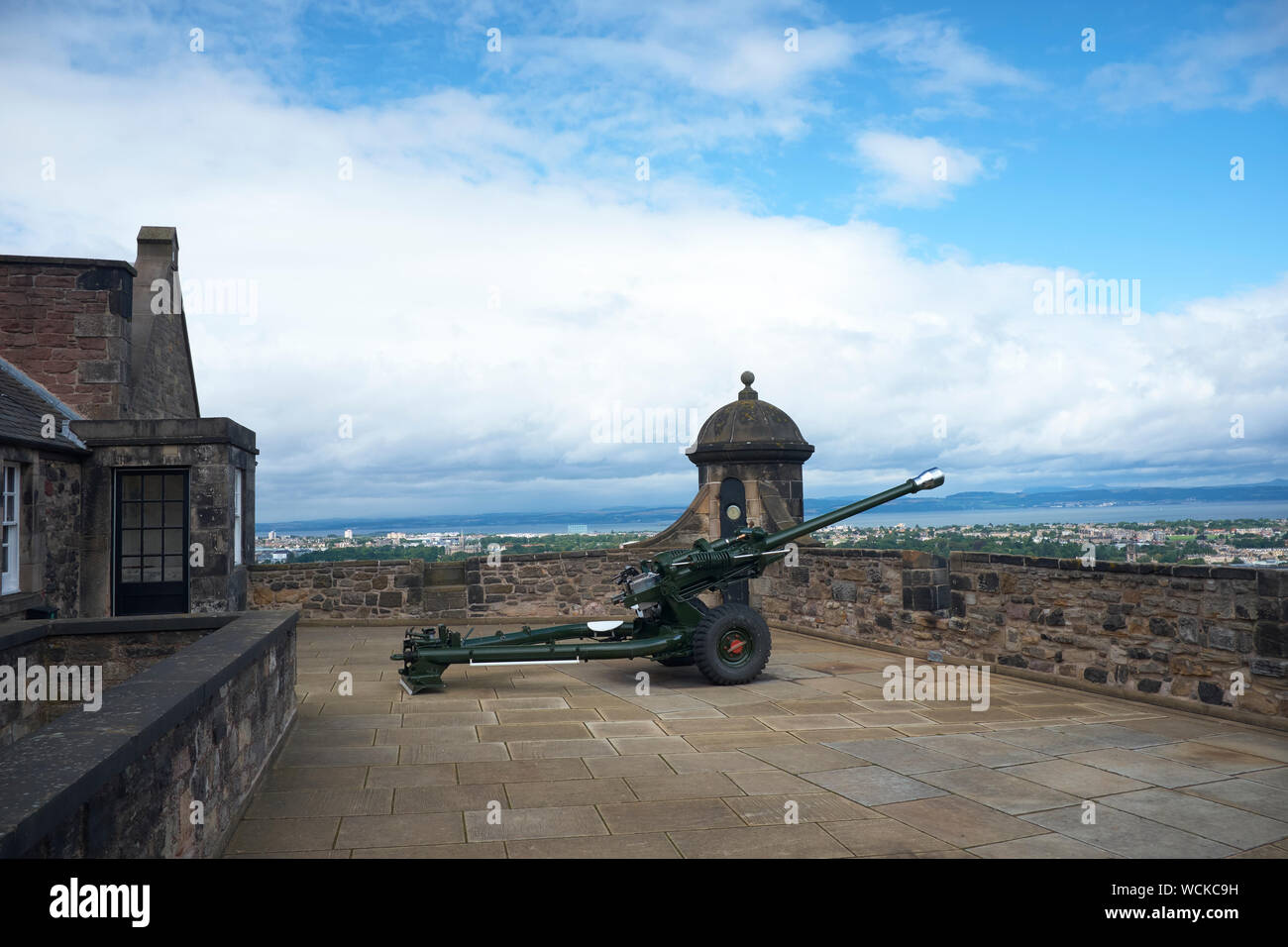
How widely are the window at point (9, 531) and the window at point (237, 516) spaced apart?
2386 mm

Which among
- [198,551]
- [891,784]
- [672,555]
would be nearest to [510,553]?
[198,551]

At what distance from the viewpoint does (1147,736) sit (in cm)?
638

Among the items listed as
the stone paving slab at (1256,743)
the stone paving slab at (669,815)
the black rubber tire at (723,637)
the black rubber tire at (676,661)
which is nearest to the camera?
the stone paving slab at (669,815)

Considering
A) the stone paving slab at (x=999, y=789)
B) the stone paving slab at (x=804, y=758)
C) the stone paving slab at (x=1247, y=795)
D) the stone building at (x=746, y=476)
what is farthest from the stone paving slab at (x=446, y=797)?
the stone building at (x=746, y=476)

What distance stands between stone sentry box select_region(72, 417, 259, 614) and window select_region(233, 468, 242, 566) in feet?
0.75

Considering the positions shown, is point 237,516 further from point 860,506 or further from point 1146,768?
point 1146,768

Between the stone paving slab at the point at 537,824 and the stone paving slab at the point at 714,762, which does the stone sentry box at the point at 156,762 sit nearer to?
the stone paving slab at the point at 537,824

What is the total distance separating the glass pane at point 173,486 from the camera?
10.8m

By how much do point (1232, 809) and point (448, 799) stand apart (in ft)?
13.3

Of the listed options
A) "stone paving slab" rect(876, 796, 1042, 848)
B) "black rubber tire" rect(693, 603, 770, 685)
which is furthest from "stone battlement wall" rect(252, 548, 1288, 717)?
"stone paving slab" rect(876, 796, 1042, 848)

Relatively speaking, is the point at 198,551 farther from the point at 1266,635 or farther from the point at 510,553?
the point at 1266,635

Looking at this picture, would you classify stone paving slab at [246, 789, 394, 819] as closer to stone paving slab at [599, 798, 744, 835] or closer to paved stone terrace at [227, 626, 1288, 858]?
paved stone terrace at [227, 626, 1288, 858]

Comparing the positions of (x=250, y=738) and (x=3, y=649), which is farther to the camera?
(x=3, y=649)

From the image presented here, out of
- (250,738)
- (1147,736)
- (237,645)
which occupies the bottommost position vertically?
(1147,736)
